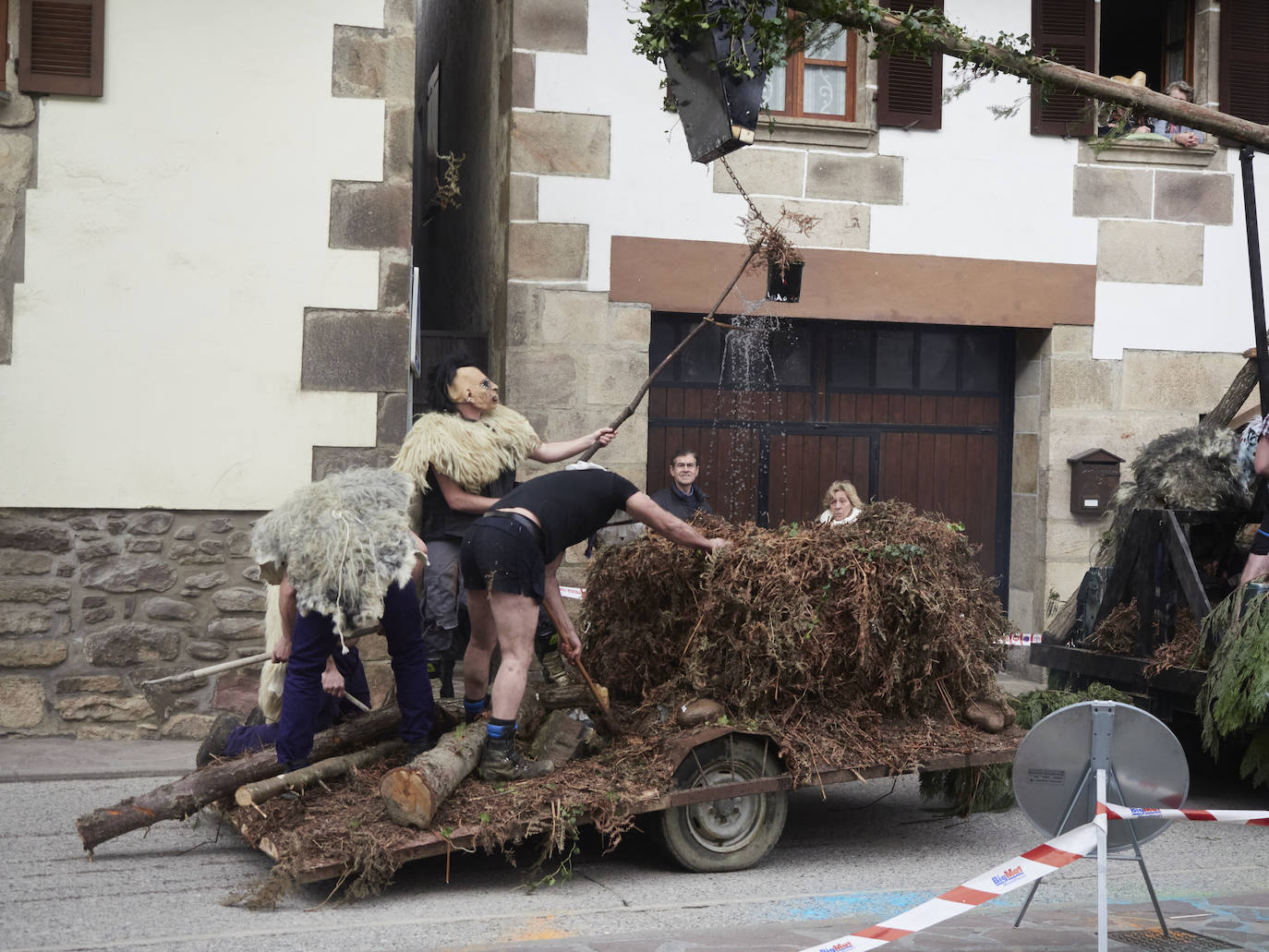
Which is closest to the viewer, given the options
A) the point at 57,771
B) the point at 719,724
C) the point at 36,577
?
the point at 719,724

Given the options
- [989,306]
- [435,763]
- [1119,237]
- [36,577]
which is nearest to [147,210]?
[36,577]

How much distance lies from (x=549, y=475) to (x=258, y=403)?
9.91 feet

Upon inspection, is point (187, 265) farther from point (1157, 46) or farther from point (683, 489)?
point (1157, 46)

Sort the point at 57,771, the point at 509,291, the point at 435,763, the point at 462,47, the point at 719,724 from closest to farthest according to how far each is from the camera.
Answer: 1. the point at 435,763
2. the point at 719,724
3. the point at 57,771
4. the point at 509,291
5. the point at 462,47

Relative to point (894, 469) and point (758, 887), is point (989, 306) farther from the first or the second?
point (758, 887)

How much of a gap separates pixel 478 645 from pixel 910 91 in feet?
20.6

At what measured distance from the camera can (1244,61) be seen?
441 inches

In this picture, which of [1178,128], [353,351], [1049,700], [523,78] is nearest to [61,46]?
[353,351]

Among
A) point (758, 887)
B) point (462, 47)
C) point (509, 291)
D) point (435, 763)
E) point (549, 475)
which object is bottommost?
point (758, 887)

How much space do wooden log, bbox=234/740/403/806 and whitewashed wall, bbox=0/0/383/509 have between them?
9.48 ft

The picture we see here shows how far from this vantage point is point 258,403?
8422 mm

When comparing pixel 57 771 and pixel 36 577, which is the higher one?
pixel 36 577

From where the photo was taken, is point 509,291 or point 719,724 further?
point 509,291

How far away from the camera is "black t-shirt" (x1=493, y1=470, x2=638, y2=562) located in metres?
5.90
